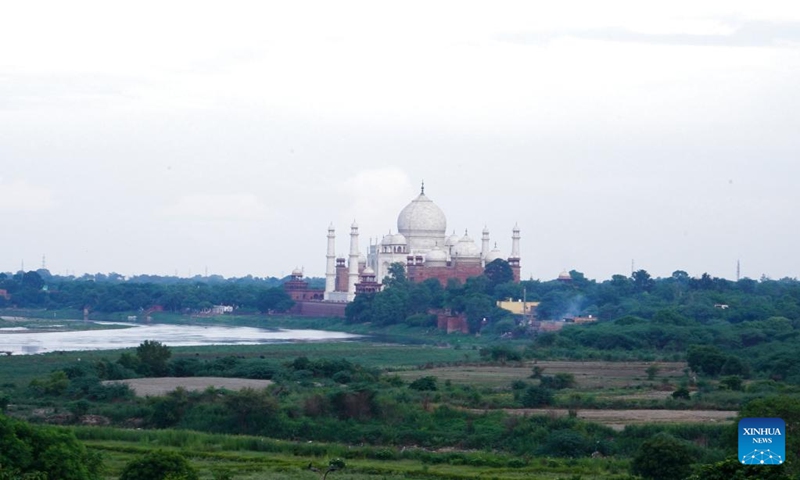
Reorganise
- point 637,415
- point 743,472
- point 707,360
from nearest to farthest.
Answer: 1. point 743,472
2. point 637,415
3. point 707,360

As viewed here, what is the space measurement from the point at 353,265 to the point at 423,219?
5.62 meters

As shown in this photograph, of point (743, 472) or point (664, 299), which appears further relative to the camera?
point (664, 299)

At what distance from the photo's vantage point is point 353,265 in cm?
8762

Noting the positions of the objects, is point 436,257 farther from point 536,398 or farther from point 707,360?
point 536,398

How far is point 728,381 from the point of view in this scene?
3625 cm

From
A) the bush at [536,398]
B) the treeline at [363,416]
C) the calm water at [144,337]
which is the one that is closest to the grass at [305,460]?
the treeline at [363,416]

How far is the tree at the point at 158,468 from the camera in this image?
1942cm

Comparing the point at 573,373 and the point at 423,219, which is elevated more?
the point at 423,219

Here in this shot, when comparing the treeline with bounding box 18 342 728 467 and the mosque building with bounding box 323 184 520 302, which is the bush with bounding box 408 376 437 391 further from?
the mosque building with bounding box 323 184 520 302

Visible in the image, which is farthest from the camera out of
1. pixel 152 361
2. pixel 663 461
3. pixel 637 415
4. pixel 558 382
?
pixel 152 361

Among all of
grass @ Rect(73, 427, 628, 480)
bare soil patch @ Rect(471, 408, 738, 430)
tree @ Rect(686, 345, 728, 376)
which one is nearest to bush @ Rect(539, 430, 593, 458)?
grass @ Rect(73, 427, 628, 480)

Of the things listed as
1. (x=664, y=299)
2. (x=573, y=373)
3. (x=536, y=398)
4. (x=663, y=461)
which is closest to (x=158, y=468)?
(x=663, y=461)

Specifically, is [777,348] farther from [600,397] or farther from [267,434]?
[267,434]

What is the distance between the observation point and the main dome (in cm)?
8944
